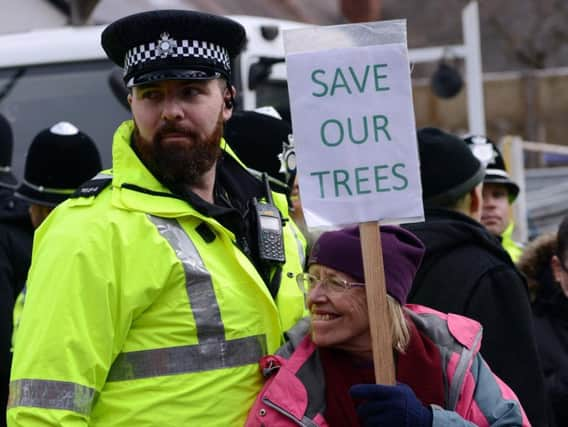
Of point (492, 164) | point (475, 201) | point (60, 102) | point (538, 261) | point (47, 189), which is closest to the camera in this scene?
point (475, 201)

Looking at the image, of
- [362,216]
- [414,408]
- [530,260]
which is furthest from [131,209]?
[530,260]

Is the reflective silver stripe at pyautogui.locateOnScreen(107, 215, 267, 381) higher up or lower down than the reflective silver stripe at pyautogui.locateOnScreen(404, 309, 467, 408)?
higher up

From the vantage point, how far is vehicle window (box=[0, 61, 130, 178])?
23.8 feet

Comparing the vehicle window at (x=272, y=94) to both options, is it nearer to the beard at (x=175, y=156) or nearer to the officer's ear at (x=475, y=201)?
the officer's ear at (x=475, y=201)

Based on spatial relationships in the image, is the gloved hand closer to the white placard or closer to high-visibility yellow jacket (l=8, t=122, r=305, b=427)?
high-visibility yellow jacket (l=8, t=122, r=305, b=427)

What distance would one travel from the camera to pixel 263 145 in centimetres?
495

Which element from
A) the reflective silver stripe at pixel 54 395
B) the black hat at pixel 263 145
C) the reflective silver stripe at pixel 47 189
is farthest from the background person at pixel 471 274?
the reflective silver stripe at pixel 47 189

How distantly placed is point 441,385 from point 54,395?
1.01m

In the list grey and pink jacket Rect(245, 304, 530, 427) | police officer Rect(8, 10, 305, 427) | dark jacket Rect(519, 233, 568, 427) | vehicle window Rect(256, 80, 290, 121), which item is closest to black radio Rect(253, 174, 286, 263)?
police officer Rect(8, 10, 305, 427)

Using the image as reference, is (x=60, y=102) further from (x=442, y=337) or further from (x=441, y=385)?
(x=441, y=385)

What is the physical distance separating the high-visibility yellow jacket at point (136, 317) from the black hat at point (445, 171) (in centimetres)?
100

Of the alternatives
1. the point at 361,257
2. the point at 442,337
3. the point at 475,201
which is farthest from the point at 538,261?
the point at 361,257

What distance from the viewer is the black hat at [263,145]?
16.2 ft

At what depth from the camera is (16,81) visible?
752 centimetres
